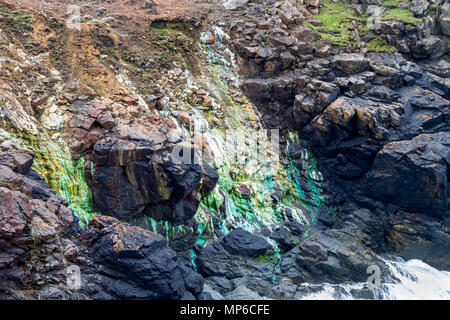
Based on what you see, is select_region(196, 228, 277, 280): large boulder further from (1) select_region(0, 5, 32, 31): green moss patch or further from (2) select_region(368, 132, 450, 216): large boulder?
(1) select_region(0, 5, 32, 31): green moss patch

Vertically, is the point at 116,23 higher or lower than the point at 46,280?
higher

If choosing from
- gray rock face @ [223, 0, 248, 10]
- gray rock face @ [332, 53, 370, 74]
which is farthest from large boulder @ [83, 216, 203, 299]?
gray rock face @ [223, 0, 248, 10]

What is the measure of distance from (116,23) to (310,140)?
11779 mm

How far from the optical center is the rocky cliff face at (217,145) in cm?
1039

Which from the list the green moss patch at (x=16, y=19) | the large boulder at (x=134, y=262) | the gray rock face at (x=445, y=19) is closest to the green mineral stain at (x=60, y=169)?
the large boulder at (x=134, y=262)

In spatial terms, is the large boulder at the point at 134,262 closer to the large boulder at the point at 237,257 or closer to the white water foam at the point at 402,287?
the large boulder at the point at 237,257

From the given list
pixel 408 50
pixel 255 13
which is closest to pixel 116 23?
pixel 255 13

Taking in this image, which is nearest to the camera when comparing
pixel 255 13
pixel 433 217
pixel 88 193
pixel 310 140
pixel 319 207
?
pixel 88 193

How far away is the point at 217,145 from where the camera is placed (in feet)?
52.6

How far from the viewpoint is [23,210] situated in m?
9.48

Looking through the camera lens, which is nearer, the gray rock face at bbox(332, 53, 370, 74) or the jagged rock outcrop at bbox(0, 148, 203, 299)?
the jagged rock outcrop at bbox(0, 148, 203, 299)

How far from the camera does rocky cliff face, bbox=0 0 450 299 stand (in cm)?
1039

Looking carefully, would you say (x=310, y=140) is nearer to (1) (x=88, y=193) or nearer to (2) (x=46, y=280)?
(1) (x=88, y=193)

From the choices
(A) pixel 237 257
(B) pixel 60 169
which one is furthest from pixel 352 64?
(B) pixel 60 169
